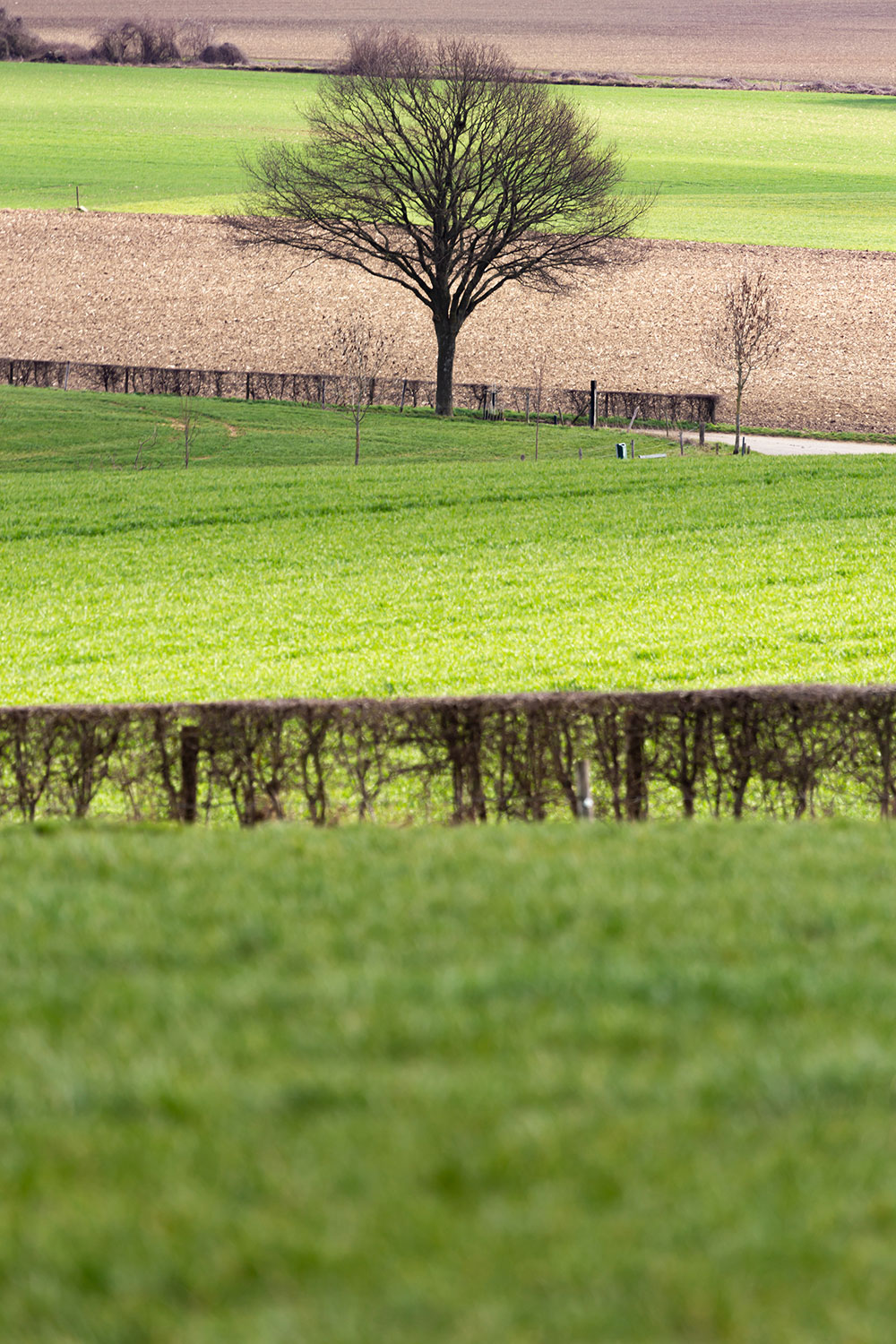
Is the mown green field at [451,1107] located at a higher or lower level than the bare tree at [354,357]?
lower

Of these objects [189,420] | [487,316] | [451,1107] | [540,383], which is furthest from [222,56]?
[451,1107]

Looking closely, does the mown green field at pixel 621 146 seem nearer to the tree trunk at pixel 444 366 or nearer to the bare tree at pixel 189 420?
the tree trunk at pixel 444 366

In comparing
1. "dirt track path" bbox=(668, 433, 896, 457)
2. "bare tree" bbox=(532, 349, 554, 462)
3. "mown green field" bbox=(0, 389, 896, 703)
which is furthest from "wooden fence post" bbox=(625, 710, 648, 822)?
"bare tree" bbox=(532, 349, 554, 462)

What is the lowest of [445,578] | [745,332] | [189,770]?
[189,770]

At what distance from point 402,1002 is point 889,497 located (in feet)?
69.5

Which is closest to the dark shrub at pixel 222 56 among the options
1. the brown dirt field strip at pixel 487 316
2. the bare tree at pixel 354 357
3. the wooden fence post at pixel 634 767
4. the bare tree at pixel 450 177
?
the brown dirt field strip at pixel 487 316

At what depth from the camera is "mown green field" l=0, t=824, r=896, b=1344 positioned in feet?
9.64

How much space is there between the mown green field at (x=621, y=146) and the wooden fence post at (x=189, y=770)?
6443 centimetres

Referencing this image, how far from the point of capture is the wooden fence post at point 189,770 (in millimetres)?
8844

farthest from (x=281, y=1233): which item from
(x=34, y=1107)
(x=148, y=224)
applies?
(x=148, y=224)

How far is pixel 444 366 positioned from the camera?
157 ft

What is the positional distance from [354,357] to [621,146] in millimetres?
45364

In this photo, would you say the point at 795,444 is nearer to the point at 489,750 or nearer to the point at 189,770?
the point at 489,750

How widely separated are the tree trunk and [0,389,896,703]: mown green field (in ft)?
61.7
